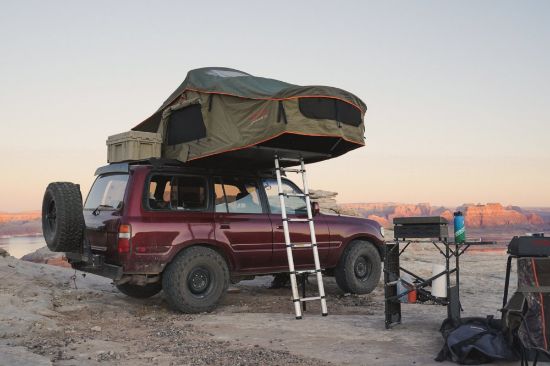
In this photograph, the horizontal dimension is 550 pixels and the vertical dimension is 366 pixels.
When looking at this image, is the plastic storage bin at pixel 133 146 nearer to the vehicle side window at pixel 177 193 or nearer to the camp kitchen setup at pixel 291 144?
the camp kitchen setup at pixel 291 144

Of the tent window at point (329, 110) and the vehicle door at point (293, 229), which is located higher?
the tent window at point (329, 110)

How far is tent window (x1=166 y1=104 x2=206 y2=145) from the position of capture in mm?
8578

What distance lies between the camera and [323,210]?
400 inches

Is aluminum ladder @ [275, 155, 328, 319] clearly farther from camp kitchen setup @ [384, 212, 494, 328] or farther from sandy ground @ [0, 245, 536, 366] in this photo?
camp kitchen setup @ [384, 212, 494, 328]

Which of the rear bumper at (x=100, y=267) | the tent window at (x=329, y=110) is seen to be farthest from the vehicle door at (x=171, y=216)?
the tent window at (x=329, y=110)

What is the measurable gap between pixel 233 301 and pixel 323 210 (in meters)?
2.28

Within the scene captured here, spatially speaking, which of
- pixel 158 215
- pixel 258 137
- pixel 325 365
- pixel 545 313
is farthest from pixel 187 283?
pixel 545 313

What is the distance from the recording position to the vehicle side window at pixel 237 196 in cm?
843

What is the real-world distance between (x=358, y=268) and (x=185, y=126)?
12.5 feet

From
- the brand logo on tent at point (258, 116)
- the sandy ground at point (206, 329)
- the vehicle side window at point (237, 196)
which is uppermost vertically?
the brand logo on tent at point (258, 116)

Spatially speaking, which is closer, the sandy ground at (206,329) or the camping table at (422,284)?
the sandy ground at (206,329)

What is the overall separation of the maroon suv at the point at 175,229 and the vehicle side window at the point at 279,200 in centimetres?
2

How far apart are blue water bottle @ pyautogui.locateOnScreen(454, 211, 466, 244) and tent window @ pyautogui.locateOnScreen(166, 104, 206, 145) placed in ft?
12.4

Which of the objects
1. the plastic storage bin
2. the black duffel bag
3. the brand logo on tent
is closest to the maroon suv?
the plastic storage bin
